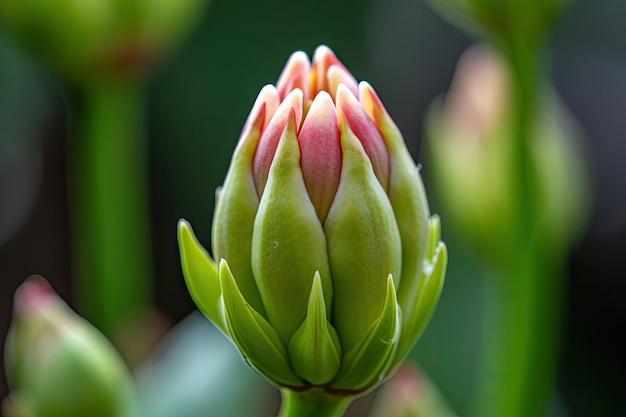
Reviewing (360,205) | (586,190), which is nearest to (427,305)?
(360,205)

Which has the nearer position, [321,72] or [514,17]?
[321,72]

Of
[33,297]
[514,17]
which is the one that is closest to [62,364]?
[33,297]

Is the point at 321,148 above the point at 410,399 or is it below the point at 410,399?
above

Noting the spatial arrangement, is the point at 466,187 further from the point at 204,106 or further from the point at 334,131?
the point at 204,106

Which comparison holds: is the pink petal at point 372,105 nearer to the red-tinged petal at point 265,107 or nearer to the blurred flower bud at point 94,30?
the red-tinged petal at point 265,107

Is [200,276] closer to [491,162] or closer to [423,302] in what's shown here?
[423,302]

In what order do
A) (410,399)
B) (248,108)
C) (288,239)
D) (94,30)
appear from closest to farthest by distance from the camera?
(288,239) < (410,399) < (94,30) < (248,108)

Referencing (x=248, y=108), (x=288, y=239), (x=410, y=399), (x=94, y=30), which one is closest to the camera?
(x=288, y=239)
